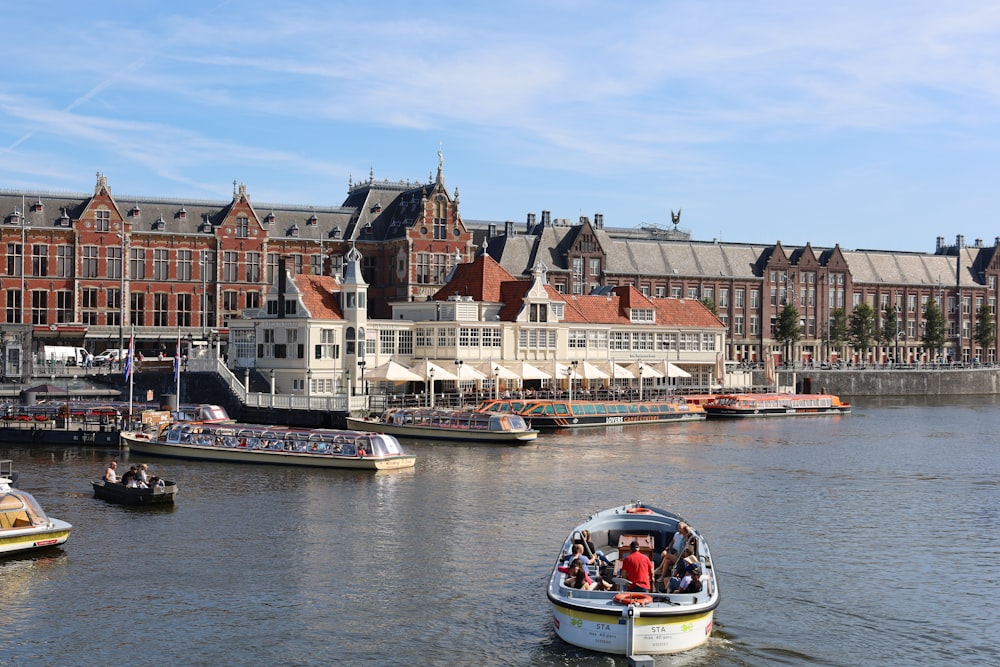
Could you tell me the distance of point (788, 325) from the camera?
163250 millimetres

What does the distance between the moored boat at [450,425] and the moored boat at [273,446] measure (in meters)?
14.5

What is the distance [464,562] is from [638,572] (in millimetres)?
9995

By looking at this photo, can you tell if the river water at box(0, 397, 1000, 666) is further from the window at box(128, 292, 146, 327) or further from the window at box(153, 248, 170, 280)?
the window at box(153, 248, 170, 280)

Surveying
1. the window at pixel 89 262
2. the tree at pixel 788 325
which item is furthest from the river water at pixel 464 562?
the tree at pixel 788 325

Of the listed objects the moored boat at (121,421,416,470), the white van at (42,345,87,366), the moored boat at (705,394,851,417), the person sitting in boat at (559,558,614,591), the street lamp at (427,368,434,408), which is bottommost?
the person sitting in boat at (559,558,614,591)

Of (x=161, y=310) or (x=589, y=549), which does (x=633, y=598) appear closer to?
(x=589, y=549)

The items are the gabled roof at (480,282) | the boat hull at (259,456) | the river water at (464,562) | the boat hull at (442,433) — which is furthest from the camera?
the gabled roof at (480,282)

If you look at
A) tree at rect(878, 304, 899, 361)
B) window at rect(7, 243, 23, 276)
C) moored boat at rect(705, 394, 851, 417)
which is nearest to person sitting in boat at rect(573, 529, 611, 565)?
moored boat at rect(705, 394, 851, 417)

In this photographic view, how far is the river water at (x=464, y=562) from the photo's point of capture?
1282 inches

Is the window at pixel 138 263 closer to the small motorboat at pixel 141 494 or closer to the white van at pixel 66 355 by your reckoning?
the white van at pixel 66 355

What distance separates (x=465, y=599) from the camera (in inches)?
1454

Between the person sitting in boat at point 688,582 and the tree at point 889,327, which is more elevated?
the tree at point 889,327

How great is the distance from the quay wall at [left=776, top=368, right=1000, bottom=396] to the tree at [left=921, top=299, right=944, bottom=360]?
11.6m

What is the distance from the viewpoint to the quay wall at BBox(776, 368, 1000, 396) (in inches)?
5738
